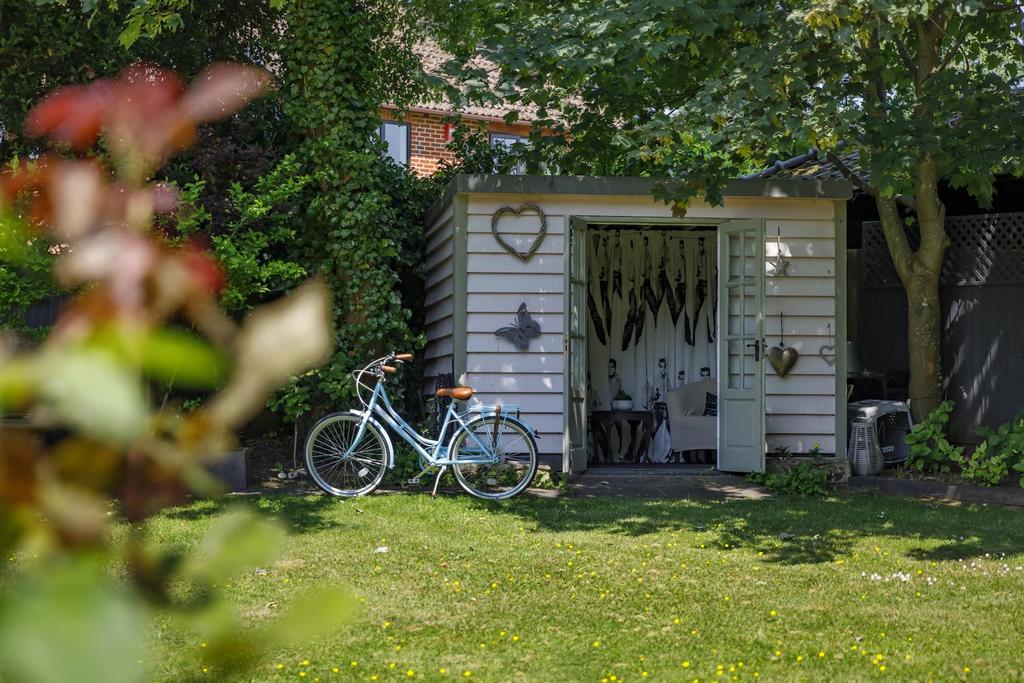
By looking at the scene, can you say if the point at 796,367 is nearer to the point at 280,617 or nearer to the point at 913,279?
the point at 913,279

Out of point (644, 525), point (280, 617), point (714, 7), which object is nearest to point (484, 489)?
point (644, 525)

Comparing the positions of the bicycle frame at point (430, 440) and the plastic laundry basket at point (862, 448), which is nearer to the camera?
the bicycle frame at point (430, 440)

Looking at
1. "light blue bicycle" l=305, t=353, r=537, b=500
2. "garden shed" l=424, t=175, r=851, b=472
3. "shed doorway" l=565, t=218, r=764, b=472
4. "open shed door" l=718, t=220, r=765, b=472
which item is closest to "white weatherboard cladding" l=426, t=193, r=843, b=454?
"garden shed" l=424, t=175, r=851, b=472

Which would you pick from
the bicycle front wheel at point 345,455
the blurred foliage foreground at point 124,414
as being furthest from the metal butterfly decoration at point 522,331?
the blurred foliage foreground at point 124,414

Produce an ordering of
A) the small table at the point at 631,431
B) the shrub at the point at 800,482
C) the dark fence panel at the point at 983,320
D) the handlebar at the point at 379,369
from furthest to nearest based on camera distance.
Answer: the small table at the point at 631,431 < the dark fence panel at the point at 983,320 < the shrub at the point at 800,482 < the handlebar at the point at 379,369

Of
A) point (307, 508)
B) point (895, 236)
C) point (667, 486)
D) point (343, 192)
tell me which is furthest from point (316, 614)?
point (895, 236)

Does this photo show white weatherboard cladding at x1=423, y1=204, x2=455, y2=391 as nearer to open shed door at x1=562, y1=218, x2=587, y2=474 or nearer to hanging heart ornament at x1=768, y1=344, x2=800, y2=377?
open shed door at x1=562, y1=218, x2=587, y2=474

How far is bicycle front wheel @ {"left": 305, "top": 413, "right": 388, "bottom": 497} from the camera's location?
315 inches

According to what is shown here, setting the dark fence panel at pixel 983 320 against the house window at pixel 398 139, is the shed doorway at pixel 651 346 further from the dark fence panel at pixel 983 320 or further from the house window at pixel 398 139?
the house window at pixel 398 139

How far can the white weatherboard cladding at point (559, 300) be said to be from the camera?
8.98m

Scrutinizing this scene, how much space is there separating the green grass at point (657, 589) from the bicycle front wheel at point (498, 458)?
Answer: 30 cm

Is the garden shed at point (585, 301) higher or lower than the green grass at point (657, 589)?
higher

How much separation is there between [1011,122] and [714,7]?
6.68ft

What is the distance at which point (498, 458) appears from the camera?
813 centimetres
